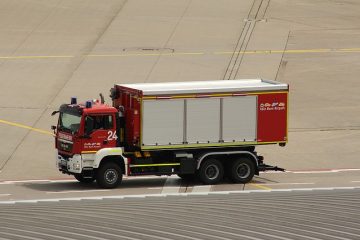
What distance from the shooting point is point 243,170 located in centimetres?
3781

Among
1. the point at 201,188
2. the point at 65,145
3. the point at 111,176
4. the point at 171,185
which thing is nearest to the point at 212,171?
the point at 201,188

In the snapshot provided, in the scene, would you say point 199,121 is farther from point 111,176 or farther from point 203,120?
point 111,176

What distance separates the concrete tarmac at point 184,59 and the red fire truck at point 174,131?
191 cm

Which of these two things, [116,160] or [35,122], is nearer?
[116,160]

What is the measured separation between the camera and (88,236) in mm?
21531

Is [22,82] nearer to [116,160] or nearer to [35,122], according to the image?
[35,122]

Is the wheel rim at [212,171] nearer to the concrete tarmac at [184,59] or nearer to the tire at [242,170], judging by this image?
the tire at [242,170]

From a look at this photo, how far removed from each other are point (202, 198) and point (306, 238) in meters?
6.61

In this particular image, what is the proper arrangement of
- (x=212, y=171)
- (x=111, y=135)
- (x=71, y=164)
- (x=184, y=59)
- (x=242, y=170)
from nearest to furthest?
(x=71, y=164) → (x=111, y=135) → (x=212, y=171) → (x=242, y=170) → (x=184, y=59)

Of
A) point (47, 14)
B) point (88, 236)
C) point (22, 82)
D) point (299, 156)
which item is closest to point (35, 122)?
point (22, 82)

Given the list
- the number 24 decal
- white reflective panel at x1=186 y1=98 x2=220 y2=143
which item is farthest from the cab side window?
white reflective panel at x1=186 y1=98 x2=220 y2=143

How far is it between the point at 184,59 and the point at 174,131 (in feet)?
64.6

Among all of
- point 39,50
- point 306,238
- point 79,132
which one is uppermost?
point 39,50

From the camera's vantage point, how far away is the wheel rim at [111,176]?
36531 mm
